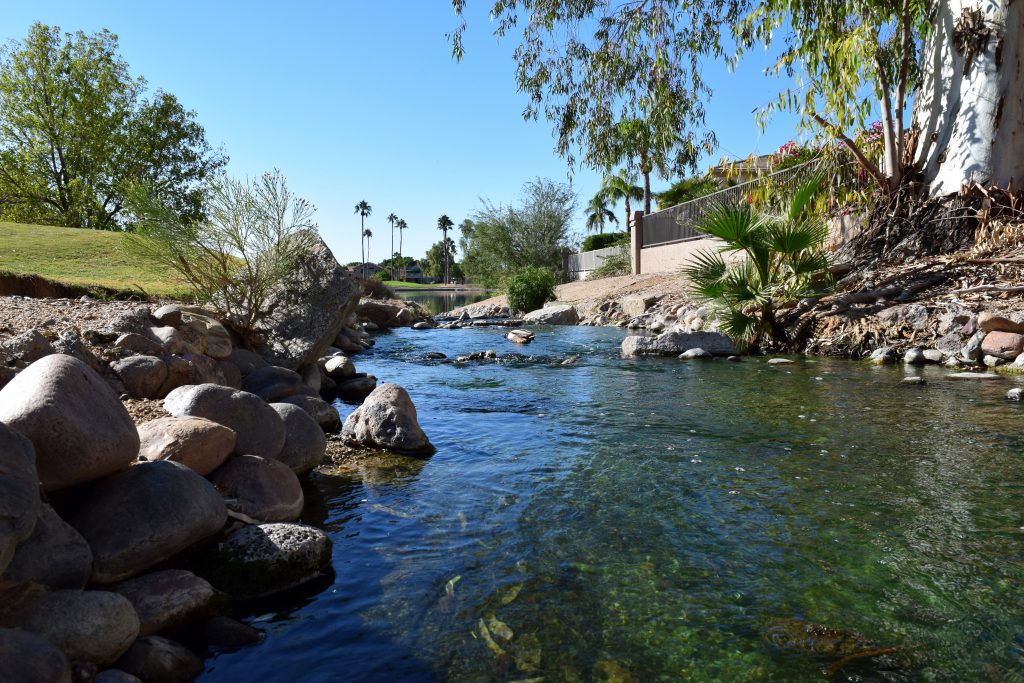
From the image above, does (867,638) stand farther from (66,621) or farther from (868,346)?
(868,346)

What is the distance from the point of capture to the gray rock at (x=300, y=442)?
479 cm

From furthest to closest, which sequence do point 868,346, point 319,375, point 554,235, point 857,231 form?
point 554,235 < point 857,231 < point 868,346 < point 319,375

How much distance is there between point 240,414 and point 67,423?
1516mm

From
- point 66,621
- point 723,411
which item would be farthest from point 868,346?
point 66,621

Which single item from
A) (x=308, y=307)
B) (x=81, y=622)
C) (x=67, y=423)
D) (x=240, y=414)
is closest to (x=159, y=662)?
(x=81, y=622)

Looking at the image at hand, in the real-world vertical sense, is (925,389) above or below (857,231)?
below

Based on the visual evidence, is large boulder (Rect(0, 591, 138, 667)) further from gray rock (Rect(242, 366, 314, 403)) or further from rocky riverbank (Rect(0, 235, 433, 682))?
gray rock (Rect(242, 366, 314, 403))

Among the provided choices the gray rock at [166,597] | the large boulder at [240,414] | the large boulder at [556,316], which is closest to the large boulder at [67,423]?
the gray rock at [166,597]

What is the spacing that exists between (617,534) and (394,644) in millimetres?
1441

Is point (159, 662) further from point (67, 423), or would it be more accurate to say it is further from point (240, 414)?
point (240, 414)

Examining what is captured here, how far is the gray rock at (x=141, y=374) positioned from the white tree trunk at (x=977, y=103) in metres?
12.4

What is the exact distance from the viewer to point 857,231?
47.1ft

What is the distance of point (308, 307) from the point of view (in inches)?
348

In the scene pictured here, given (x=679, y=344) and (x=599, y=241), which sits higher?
(x=599, y=241)
